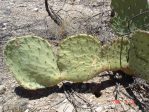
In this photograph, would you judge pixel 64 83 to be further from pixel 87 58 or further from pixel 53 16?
pixel 53 16

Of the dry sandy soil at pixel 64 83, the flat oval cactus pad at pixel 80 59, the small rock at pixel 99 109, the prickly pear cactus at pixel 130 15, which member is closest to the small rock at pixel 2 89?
the dry sandy soil at pixel 64 83

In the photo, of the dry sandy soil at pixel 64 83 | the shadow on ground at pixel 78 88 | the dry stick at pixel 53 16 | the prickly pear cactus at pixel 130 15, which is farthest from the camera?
the dry stick at pixel 53 16

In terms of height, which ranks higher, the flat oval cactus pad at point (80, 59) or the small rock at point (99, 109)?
the flat oval cactus pad at point (80, 59)

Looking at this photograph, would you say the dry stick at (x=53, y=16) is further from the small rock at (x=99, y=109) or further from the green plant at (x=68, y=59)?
the small rock at (x=99, y=109)

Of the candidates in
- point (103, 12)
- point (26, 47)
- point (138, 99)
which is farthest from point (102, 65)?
point (103, 12)

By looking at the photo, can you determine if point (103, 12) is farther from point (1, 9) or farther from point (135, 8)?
point (1, 9)

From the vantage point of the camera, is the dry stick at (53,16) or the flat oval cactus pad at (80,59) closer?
the flat oval cactus pad at (80,59)

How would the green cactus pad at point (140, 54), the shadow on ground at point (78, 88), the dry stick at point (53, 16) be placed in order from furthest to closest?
the dry stick at point (53, 16) → the shadow on ground at point (78, 88) → the green cactus pad at point (140, 54)
